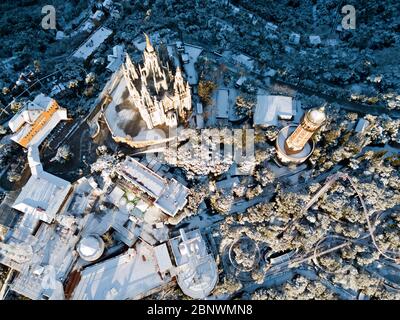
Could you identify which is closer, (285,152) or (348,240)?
(348,240)

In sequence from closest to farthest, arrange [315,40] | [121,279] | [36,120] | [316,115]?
[316,115], [121,279], [36,120], [315,40]

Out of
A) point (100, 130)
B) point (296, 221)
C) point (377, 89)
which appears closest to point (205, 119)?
point (100, 130)

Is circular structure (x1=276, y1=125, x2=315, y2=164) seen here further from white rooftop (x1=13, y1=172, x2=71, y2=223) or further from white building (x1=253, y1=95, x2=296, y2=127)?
white rooftop (x1=13, y1=172, x2=71, y2=223)

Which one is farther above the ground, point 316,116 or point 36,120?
point 36,120

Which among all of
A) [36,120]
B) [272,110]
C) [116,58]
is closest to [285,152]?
[272,110]

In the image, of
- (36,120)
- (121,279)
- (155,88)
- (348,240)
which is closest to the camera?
(121,279)

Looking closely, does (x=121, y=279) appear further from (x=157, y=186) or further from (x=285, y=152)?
(x=285, y=152)

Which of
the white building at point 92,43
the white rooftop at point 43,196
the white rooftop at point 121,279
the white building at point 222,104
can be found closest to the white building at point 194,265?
the white rooftop at point 121,279

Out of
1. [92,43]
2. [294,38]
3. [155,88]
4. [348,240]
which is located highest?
[155,88]
